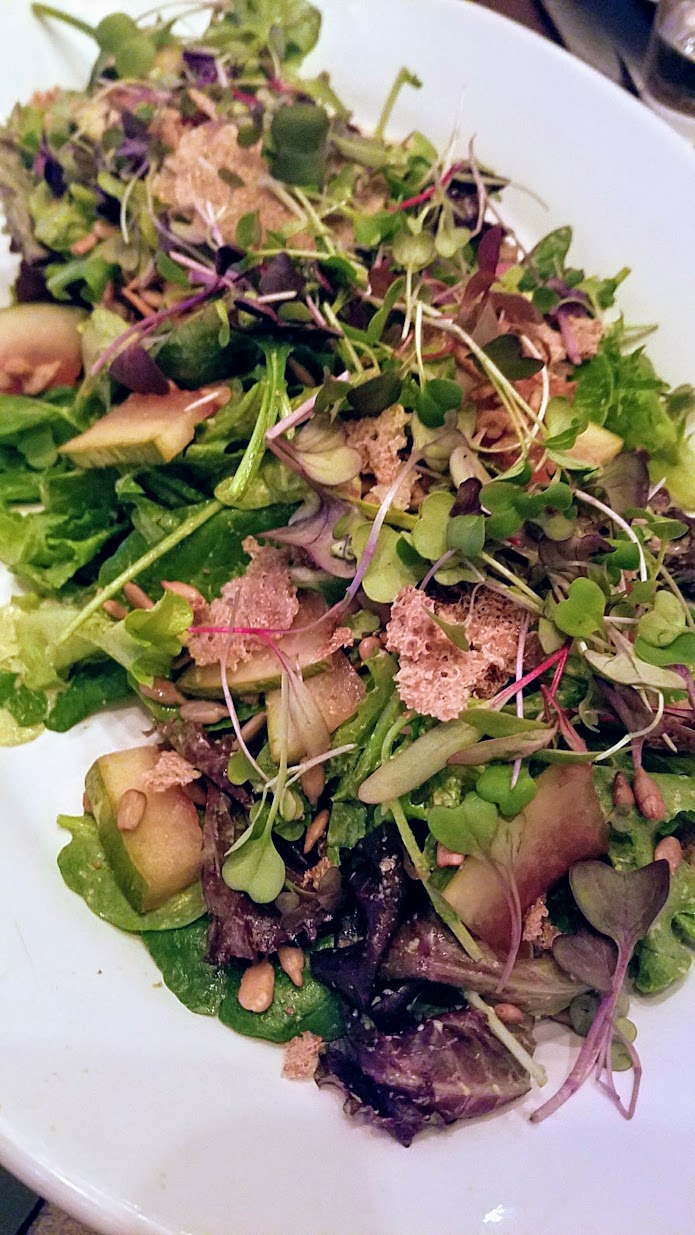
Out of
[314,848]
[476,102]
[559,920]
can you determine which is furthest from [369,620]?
[476,102]

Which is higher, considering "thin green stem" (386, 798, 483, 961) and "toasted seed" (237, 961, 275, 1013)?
"thin green stem" (386, 798, 483, 961)

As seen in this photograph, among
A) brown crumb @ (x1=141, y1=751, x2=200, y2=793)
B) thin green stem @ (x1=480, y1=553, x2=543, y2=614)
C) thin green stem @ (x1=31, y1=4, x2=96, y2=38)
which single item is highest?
thin green stem @ (x1=480, y1=553, x2=543, y2=614)

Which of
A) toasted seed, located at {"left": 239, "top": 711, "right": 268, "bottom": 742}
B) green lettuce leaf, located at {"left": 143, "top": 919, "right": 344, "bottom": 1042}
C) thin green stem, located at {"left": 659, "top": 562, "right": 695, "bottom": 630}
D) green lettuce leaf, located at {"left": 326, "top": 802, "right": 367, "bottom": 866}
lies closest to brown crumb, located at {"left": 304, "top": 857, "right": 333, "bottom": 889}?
green lettuce leaf, located at {"left": 326, "top": 802, "right": 367, "bottom": 866}

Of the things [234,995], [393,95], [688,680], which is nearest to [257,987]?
[234,995]

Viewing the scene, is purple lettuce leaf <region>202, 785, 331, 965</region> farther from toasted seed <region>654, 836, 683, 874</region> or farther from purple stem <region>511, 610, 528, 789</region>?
toasted seed <region>654, 836, 683, 874</region>

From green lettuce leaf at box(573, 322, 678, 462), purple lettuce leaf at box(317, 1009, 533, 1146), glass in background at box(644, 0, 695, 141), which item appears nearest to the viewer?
purple lettuce leaf at box(317, 1009, 533, 1146)

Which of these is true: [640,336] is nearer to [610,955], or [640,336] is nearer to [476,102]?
[476,102]

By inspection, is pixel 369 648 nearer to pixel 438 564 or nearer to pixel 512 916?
pixel 438 564

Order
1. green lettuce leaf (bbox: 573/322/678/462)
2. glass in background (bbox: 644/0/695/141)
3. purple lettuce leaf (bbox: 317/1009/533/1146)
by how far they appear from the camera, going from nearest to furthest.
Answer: purple lettuce leaf (bbox: 317/1009/533/1146) → green lettuce leaf (bbox: 573/322/678/462) → glass in background (bbox: 644/0/695/141)
